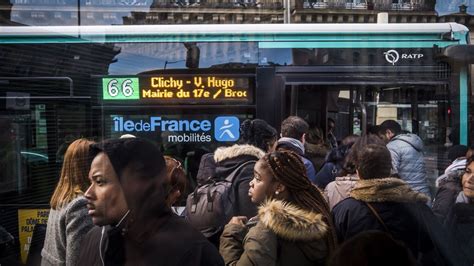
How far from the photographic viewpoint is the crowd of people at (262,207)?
5.59 feet

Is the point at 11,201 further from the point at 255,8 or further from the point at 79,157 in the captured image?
the point at 255,8

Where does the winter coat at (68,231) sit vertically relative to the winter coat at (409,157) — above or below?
below

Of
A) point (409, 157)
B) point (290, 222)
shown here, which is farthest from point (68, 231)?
point (409, 157)

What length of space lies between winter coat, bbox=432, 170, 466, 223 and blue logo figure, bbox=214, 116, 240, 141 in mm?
1501

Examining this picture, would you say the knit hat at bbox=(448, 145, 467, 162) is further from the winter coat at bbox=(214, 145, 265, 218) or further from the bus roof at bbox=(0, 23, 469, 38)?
the winter coat at bbox=(214, 145, 265, 218)

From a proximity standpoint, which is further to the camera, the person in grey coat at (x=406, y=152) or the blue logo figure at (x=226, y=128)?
the blue logo figure at (x=226, y=128)

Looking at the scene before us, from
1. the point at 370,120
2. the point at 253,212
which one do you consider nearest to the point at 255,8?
the point at 370,120

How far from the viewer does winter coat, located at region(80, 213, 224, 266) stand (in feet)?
5.44

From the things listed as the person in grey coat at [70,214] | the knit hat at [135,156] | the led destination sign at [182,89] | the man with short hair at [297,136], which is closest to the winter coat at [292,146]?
the man with short hair at [297,136]

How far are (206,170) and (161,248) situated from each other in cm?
147

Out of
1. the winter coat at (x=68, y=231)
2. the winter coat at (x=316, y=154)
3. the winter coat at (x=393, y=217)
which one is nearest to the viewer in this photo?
the winter coat at (x=68, y=231)

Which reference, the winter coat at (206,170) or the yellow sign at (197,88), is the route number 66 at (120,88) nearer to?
the yellow sign at (197,88)

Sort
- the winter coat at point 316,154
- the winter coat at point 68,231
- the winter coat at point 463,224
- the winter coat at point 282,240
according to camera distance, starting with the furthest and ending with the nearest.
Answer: the winter coat at point 316,154
the winter coat at point 463,224
the winter coat at point 68,231
the winter coat at point 282,240

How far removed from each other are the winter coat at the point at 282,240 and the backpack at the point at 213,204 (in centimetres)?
50
